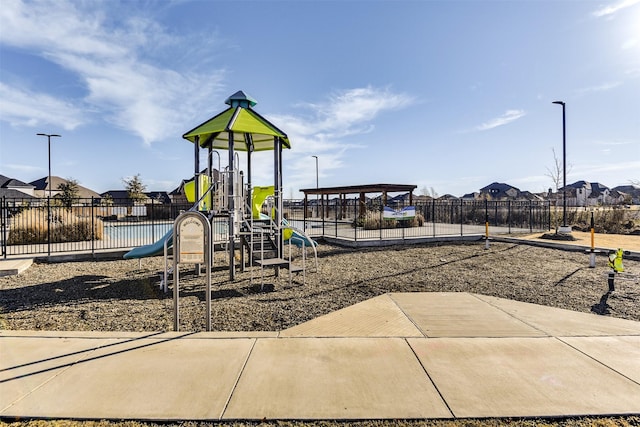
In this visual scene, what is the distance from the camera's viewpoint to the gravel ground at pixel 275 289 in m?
5.70

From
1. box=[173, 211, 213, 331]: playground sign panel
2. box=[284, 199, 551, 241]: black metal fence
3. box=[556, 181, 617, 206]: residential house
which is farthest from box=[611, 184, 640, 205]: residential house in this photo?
box=[173, 211, 213, 331]: playground sign panel

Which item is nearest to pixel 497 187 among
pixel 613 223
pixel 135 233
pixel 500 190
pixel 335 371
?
pixel 500 190

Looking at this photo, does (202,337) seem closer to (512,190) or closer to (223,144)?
(223,144)

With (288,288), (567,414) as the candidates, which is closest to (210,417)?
(567,414)

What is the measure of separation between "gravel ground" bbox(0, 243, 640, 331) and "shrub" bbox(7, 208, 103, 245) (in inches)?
239

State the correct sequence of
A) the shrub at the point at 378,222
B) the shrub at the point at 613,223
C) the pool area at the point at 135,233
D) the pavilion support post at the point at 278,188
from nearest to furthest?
1. the pavilion support post at the point at 278,188
2. the pool area at the point at 135,233
3. the shrub at the point at 613,223
4. the shrub at the point at 378,222

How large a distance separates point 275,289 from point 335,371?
4160mm

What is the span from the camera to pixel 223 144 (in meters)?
10.8

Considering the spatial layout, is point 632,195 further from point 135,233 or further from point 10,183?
point 10,183

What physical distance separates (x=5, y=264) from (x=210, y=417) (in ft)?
34.7

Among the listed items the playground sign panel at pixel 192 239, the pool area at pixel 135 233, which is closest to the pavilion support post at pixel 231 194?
the playground sign panel at pixel 192 239

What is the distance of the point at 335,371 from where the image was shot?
3723mm

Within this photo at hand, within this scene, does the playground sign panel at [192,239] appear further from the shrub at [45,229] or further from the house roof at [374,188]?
the house roof at [374,188]

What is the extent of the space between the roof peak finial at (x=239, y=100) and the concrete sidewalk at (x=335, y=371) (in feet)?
20.6
